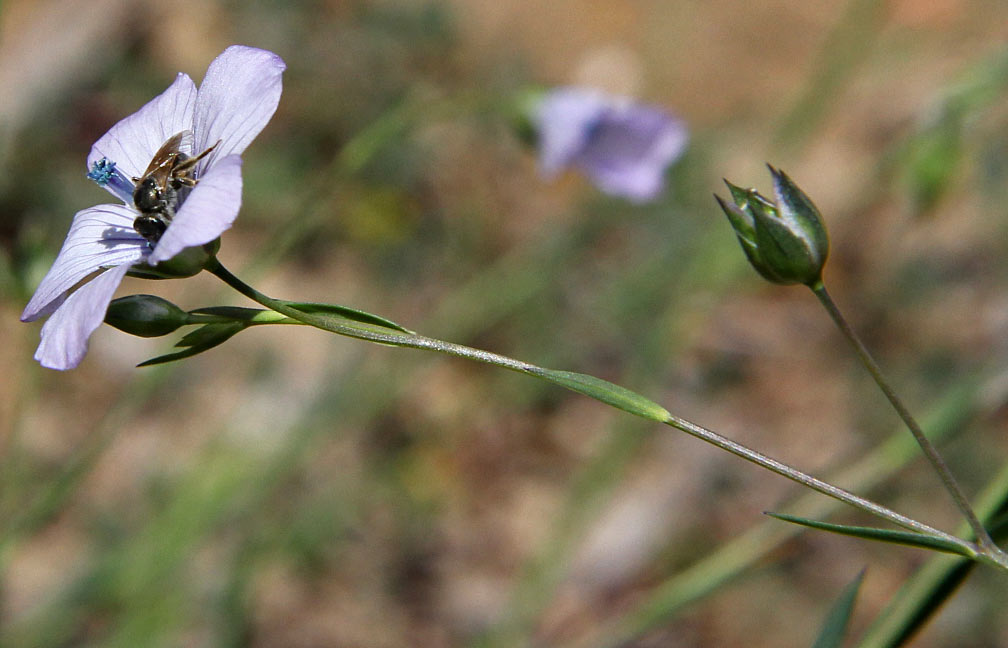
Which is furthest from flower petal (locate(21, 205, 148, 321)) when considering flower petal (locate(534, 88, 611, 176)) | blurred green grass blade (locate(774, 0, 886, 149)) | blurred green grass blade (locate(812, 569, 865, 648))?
blurred green grass blade (locate(774, 0, 886, 149))

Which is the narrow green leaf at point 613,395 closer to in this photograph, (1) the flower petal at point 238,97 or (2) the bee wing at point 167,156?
(1) the flower petal at point 238,97

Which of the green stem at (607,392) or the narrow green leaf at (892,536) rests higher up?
the green stem at (607,392)

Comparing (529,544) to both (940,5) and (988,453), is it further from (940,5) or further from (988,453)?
(940,5)

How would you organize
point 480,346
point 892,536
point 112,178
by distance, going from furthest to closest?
point 480,346, point 112,178, point 892,536

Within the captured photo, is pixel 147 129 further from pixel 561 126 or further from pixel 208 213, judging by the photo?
pixel 561 126

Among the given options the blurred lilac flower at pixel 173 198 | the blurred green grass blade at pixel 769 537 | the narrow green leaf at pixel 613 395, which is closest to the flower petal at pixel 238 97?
the blurred lilac flower at pixel 173 198

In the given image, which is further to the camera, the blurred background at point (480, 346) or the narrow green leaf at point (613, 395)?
the blurred background at point (480, 346)

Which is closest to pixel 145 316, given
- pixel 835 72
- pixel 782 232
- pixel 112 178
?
pixel 112 178
